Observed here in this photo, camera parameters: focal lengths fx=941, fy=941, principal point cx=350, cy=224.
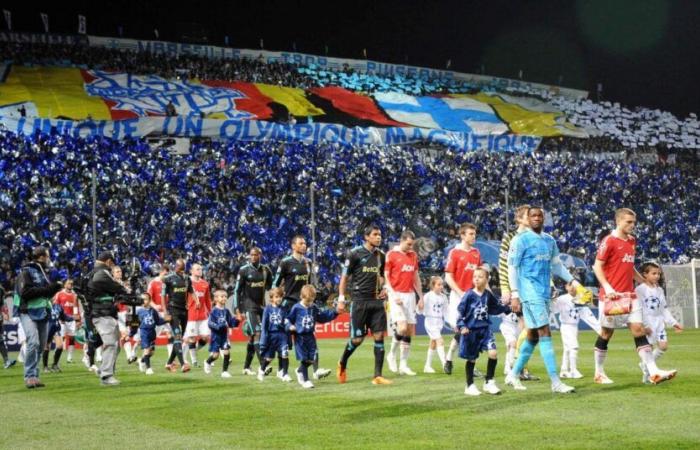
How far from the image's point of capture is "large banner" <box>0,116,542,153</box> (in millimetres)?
42719

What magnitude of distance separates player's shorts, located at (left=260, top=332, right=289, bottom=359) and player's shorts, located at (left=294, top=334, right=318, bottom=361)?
88 centimetres

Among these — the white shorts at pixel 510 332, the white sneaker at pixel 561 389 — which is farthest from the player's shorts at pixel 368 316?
the white sneaker at pixel 561 389

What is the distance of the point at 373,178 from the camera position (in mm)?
43281

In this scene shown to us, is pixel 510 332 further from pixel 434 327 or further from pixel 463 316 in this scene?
pixel 434 327

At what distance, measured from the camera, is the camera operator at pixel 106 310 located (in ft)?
50.5

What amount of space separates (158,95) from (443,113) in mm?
18263

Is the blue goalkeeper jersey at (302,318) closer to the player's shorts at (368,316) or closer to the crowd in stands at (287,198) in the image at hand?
the player's shorts at (368,316)

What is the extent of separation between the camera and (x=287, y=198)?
1535 inches

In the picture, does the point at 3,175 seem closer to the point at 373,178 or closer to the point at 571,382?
the point at 373,178

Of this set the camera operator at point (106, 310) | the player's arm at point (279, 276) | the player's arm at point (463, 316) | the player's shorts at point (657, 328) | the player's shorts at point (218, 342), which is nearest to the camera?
the player's arm at point (463, 316)

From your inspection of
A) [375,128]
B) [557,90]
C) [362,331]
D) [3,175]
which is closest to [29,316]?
[362,331]

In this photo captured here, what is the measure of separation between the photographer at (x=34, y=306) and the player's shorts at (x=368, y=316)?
192 inches

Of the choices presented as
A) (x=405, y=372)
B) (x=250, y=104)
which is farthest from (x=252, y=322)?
(x=250, y=104)

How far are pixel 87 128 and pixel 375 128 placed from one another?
16.3 metres
